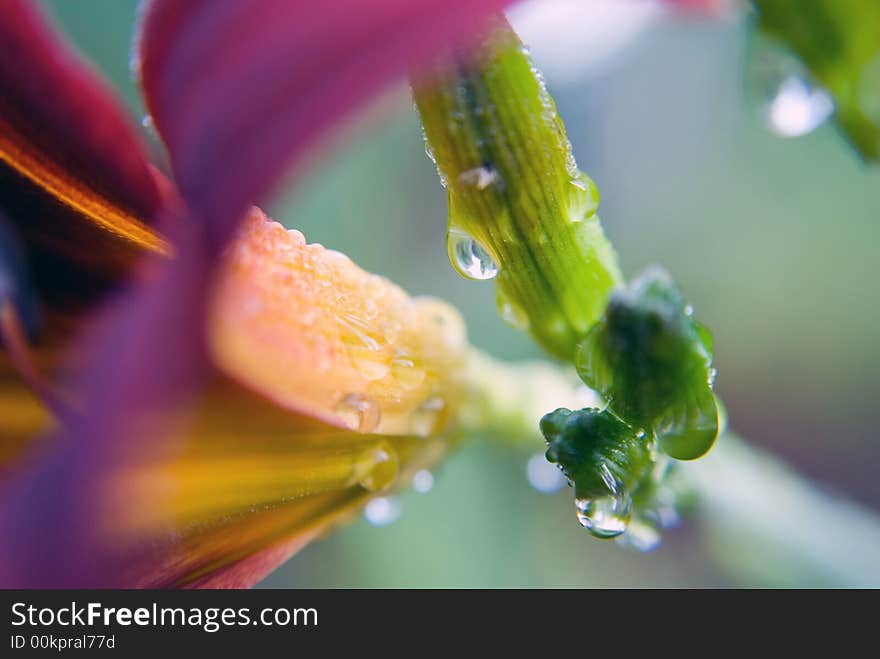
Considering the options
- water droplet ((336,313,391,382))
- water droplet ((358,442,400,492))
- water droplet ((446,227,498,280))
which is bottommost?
water droplet ((358,442,400,492))

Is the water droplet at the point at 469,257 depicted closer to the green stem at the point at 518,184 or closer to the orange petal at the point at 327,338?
the green stem at the point at 518,184

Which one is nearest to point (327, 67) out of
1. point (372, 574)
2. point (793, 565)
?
point (793, 565)

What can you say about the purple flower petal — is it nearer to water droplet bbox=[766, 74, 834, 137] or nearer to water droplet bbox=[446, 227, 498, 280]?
water droplet bbox=[446, 227, 498, 280]

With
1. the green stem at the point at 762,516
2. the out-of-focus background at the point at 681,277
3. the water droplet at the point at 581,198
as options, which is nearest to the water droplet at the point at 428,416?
the green stem at the point at 762,516

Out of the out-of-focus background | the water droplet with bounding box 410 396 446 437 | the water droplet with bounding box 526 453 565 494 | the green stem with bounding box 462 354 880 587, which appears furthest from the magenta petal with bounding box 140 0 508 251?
the out-of-focus background

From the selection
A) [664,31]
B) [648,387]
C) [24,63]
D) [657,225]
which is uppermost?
[664,31]

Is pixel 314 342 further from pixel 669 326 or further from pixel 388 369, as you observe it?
pixel 669 326

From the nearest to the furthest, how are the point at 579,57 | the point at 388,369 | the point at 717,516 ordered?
the point at 388,369, the point at 717,516, the point at 579,57
